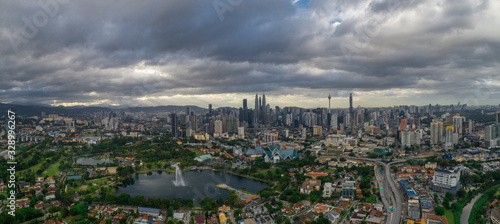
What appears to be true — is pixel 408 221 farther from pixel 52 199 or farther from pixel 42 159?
pixel 42 159

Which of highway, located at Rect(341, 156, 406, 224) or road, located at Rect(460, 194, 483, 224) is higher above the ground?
highway, located at Rect(341, 156, 406, 224)

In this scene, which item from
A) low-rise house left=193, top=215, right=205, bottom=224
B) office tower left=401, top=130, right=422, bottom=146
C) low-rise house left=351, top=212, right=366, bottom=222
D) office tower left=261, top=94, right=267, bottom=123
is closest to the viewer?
low-rise house left=193, top=215, right=205, bottom=224

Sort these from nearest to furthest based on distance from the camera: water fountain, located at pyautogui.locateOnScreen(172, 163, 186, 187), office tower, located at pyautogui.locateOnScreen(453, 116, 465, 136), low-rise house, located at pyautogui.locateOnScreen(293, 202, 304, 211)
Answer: low-rise house, located at pyautogui.locateOnScreen(293, 202, 304, 211) < water fountain, located at pyautogui.locateOnScreen(172, 163, 186, 187) < office tower, located at pyautogui.locateOnScreen(453, 116, 465, 136)

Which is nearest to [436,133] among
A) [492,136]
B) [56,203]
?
[492,136]

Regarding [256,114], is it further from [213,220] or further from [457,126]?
[213,220]

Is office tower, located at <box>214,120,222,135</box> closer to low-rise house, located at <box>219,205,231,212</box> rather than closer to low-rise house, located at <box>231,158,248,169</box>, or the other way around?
low-rise house, located at <box>231,158,248,169</box>

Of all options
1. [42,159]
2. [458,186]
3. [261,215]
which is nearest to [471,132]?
[458,186]

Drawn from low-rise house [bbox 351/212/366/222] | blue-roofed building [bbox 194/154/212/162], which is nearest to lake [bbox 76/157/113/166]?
blue-roofed building [bbox 194/154/212/162]
